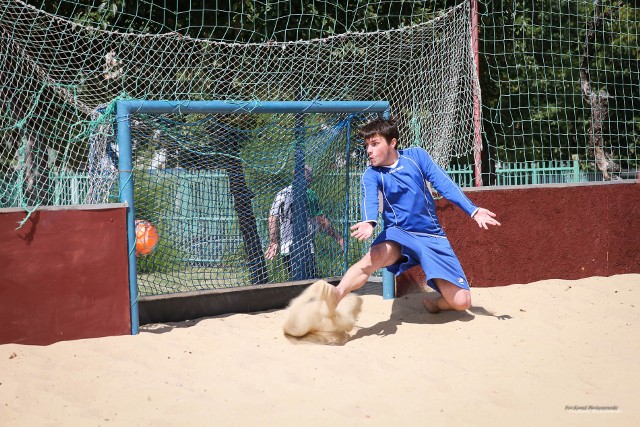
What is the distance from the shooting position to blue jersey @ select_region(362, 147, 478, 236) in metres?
5.73

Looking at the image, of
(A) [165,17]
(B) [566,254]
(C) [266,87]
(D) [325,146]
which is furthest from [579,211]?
(A) [165,17]

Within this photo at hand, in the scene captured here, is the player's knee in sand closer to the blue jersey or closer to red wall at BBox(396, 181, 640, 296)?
the blue jersey

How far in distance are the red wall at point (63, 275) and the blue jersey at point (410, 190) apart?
180cm

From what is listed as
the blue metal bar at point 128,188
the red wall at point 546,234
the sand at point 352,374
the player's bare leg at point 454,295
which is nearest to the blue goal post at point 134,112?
the blue metal bar at point 128,188

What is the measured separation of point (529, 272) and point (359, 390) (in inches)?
140

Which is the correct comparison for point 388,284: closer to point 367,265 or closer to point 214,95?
point 367,265

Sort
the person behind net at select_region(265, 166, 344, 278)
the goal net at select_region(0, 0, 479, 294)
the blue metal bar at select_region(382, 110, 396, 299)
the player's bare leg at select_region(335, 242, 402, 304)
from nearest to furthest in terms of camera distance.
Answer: the player's bare leg at select_region(335, 242, 402, 304), the goal net at select_region(0, 0, 479, 294), the blue metal bar at select_region(382, 110, 396, 299), the person behind net at select_region(265, 166, 344, 278)

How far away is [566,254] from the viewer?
24.5 ft

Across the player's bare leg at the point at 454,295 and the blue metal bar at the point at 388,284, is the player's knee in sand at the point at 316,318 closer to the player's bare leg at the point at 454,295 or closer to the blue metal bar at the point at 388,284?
the player's bare leg at the point at 454,295

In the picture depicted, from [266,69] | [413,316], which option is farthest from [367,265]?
[266,69]

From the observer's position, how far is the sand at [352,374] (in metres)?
3.78

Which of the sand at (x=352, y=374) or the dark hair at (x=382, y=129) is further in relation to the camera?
the dark hair at (x=382, y=129)

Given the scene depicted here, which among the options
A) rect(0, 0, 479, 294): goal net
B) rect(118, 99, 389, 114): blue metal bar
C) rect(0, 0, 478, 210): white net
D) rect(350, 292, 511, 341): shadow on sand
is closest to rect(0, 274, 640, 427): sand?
rect(350, 292, 511, 341): shadow on sand

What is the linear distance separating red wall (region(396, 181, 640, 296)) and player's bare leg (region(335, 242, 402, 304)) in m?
0.96
